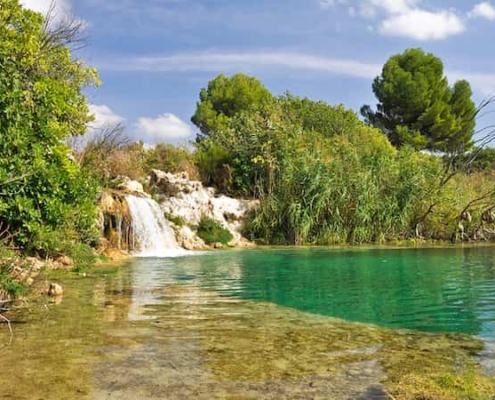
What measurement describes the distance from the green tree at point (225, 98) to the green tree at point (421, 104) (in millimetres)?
8226

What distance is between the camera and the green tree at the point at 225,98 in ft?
125

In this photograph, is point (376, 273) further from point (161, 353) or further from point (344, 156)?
point (344, 156)

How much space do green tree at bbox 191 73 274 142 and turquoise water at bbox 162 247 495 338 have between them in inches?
870

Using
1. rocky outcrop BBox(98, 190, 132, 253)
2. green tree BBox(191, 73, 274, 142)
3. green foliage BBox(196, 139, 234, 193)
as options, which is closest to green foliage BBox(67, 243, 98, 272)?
rocky outcrop BBox(98, 190, 132, 253)

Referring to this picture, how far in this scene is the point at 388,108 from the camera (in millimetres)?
39750

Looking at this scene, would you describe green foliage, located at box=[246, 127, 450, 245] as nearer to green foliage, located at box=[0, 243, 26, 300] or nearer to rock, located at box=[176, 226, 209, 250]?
rock, located at box=[176, 226, 209, 250]

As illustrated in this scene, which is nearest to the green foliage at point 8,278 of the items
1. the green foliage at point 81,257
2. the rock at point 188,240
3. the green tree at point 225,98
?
the green foliage at point 81,257

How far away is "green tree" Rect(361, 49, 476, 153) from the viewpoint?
123 ft

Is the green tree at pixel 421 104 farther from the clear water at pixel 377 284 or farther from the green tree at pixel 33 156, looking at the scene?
the green tree at pixel 33 156

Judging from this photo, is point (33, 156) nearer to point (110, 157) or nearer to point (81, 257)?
point (81, 257)

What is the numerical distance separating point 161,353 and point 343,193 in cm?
1715

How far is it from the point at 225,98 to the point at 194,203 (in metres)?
18.4

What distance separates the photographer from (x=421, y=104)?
37875 mm

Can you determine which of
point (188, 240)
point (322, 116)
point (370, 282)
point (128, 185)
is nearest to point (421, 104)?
point (322, 116)
